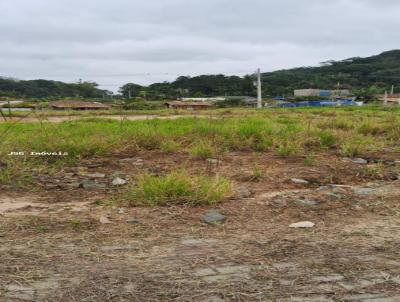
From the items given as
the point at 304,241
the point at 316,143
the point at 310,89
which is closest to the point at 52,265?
the point at 304,241

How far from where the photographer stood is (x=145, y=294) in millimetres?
2012

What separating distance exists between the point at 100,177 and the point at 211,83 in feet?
183

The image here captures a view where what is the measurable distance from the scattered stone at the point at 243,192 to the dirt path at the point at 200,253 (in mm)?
188

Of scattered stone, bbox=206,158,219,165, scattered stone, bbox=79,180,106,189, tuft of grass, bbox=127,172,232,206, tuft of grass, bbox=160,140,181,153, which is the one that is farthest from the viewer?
tuft of grass, bbox=160,140,181,153

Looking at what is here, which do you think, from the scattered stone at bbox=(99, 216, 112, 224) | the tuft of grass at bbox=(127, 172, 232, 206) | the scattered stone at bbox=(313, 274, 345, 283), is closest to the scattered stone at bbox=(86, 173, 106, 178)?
the tuft of grass at bbox=(127, 172, 232, 206)

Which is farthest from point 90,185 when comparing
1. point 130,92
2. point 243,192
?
point 130,92

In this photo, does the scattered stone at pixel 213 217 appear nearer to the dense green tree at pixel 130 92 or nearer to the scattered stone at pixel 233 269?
the scattered stone at pixel 233 269

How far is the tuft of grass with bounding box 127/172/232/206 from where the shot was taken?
341cm

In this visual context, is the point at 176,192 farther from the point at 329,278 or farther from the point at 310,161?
the point at 310,161

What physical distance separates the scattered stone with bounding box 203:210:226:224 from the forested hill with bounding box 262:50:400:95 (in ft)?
163

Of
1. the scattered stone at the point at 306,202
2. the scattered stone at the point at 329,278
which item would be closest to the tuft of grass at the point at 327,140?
the scattered stone at the point at 306,202

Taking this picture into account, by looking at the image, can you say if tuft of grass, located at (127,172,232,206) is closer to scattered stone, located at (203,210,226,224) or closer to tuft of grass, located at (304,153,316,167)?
scattered stone, located at (203,210,226,224)

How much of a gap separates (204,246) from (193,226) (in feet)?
1.16

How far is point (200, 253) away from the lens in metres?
2.49
